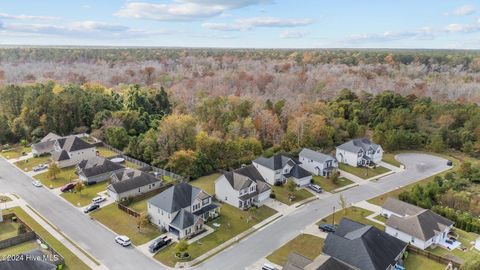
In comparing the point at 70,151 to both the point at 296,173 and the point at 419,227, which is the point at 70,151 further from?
the point at 419,227

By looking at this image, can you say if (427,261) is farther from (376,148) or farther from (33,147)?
(33,147)

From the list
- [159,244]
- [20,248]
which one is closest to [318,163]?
[159,244]

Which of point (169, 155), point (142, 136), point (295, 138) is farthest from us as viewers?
point (295, 138)

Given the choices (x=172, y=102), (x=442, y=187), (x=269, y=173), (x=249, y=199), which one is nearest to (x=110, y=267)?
(x=249, y=199)

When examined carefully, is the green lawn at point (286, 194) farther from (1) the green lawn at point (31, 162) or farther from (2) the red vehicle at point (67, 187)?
(1) the green lawn at point (31, 162)

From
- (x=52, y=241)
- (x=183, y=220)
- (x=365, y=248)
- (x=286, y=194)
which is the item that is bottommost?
(x=286, y=194)

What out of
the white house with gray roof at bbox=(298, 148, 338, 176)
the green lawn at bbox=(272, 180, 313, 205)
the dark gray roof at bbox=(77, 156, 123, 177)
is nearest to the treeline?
the white house with gray roof at bbox=(298, 148, 338, 176)

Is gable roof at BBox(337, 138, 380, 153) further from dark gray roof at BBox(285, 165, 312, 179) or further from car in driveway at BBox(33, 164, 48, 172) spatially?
car in driveway at BBox(33, 164, 48, 172)
